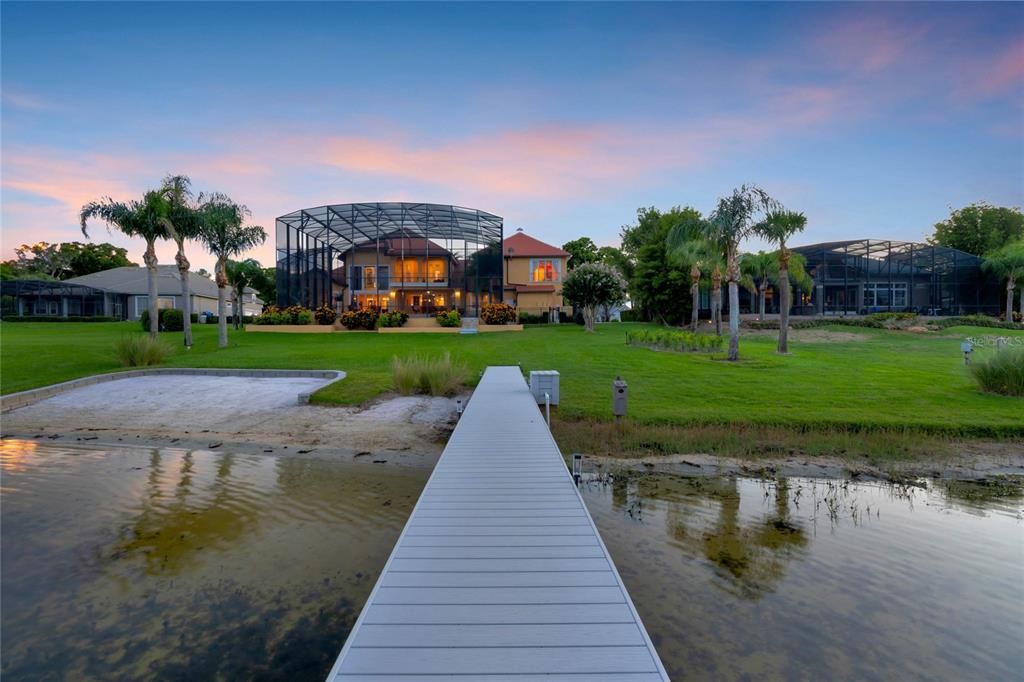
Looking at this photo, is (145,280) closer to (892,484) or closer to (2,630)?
(2,630)

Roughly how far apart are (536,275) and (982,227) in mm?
52236

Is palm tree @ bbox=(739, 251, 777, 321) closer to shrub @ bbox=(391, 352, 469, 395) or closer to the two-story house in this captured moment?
the two-story house

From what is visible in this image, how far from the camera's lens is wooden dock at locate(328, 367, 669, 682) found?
7.86 feet

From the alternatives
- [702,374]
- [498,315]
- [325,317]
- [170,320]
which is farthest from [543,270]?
[702,374]

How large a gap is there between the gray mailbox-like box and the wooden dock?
214 inches

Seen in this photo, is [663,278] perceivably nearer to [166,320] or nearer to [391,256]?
[391,256]

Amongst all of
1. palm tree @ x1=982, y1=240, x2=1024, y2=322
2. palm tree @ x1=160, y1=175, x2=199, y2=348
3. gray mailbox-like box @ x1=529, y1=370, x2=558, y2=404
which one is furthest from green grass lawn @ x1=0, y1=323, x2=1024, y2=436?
palm tree @ x1=982, y1=240, x2=1024, y2=322

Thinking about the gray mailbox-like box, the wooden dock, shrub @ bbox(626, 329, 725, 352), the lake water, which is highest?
shrub @ bbox(626, 329, 725, 352)

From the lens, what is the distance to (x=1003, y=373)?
11.9 metres

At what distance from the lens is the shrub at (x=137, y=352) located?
56.3 ft

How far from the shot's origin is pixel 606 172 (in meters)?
30.2

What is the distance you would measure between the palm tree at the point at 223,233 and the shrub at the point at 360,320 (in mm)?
7902

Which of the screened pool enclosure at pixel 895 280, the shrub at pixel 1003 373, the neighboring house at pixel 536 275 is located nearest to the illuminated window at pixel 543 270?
the neighboring house at pixel 536 275

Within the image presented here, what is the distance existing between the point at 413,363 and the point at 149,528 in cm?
851
